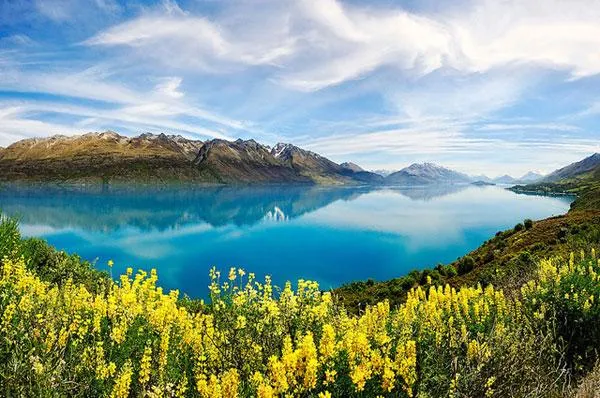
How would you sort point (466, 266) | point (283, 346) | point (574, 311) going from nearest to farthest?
1. point (283, 346)
2. point (574, 311)
3. point (466, 266)

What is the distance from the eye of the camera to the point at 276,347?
5984 mm

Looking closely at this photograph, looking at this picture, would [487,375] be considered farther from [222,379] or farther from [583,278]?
[583,278]

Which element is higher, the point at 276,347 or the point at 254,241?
the point at 276,347

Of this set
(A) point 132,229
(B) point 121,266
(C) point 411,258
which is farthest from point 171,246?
(C) point 411,258

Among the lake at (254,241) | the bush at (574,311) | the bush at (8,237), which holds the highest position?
the bush at (8,237)

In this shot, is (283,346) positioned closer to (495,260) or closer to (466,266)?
(495,260)

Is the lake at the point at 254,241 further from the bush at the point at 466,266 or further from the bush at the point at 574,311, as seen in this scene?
the bush at the point at 574,311

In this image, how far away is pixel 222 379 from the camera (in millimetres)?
4473

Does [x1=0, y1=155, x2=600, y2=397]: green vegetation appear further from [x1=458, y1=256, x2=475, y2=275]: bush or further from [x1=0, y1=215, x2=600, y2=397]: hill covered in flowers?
[x1=458, y1=256, x2=475, y2=275]: bush

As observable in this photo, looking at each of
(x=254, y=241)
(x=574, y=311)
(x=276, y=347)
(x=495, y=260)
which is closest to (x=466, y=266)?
(x=495, y=260)

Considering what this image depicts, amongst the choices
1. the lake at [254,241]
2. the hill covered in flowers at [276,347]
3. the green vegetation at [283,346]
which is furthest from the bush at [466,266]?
the hill covered in flowers at [276,347]

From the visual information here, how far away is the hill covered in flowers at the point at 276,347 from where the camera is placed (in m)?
4.72

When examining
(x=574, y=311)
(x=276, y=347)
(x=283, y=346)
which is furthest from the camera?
(x=574, y=311)

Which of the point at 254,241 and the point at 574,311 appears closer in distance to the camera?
→ the point at 574,311
